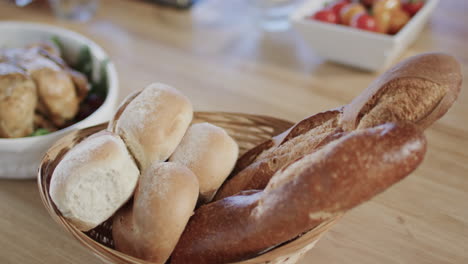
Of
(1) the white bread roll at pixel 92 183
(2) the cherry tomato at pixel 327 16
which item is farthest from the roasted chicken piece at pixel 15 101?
(2) the cherry tomato at pixel 327 16

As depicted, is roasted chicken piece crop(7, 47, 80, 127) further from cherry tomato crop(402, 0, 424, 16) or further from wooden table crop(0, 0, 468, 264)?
cherry tomato crop(402, 0, 424, 16)

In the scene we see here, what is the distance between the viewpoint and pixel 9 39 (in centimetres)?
108

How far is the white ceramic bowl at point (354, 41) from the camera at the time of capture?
1.04 metres

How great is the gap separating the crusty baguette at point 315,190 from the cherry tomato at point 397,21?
69 cm

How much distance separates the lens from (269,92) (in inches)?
42.0

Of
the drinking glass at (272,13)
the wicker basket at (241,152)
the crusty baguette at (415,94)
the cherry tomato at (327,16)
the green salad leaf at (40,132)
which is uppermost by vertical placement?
the crusty baguette at (415,94)

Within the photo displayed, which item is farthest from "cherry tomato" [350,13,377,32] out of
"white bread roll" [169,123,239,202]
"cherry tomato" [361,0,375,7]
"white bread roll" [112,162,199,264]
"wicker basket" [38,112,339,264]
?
"white bread roll" [112,162,199,264]

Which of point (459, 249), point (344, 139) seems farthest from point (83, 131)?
point (459, 249)

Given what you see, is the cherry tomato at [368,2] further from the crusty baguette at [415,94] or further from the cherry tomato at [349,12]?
the crusty baguette at [415,94]

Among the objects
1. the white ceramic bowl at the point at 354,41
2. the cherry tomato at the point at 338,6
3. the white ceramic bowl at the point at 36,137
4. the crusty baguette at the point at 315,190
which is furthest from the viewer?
the cherry tomato at the point at 338,6

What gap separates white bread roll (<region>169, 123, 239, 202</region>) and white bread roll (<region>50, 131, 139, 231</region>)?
0.09m

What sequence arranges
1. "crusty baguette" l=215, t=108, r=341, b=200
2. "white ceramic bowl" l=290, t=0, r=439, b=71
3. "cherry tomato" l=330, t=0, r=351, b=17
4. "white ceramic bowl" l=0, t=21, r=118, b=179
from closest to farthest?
1. "crusty baguette" l=215, t=108, r=341, b=200
2. "white ceramic bowl" l=0, t=21, r=118, b=179
3. "white ceramic bowl" l=290, t=0, r=439, b=71
4. "cherry tomato" l=330, t=0, r=351, b=17

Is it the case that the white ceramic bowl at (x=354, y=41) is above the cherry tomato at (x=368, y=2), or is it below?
below

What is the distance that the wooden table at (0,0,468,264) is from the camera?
0.70m
